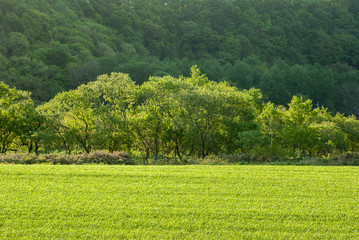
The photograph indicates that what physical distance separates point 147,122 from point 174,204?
15.0 m

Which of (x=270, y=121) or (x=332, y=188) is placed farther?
(x=270, y=121)

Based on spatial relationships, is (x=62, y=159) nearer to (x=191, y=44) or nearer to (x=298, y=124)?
(x=298, y=124)

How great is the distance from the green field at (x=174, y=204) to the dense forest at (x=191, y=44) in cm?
4675

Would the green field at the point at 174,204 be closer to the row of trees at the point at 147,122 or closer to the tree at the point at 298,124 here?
the row of trees at the point at 147,122

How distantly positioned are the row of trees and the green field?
11019 mm

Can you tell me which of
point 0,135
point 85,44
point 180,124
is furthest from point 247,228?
point 85,44

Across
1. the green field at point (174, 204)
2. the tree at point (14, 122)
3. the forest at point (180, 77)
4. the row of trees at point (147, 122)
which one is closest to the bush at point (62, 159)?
the green field at point (174, 204)

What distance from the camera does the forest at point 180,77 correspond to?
22.0 m

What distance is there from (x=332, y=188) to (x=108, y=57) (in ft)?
205

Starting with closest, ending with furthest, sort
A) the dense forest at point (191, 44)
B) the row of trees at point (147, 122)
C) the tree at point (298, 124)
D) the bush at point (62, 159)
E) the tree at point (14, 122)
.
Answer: the bush at point (62, 159), the tree at point (14, 122), the row of trees at point (147, 122), the tree at point (298, 124), the dense forest at point (191, 44)

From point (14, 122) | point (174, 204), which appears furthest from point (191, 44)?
point (174, 204)

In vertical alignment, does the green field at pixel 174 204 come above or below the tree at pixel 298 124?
below

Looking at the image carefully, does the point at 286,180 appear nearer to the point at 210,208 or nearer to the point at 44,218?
the point at 210,208

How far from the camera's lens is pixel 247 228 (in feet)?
20.6
